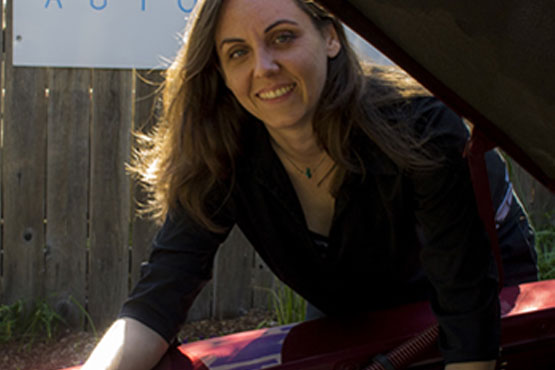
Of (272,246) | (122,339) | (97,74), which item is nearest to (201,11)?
(272,246)

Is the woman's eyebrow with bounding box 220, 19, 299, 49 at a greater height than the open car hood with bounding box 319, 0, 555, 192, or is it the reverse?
the woman's eyebrow with bounding box 220, 19, 299, 49

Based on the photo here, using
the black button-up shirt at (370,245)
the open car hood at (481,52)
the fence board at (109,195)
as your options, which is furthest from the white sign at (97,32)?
the open car hood at (481,52)

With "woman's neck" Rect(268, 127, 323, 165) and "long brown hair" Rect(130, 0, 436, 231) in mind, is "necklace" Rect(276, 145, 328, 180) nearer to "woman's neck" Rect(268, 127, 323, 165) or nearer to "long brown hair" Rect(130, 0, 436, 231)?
"woman's neck" Rect(268, 127, 323, 165)

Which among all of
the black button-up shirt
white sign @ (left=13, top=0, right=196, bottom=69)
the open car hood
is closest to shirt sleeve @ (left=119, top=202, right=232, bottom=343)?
the black button-up shirt

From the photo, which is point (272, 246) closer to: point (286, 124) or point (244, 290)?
point (286, 124)

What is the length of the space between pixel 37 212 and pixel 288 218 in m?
1.72

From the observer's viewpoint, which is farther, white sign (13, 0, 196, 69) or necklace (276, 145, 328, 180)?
white sign (13, 0, 196, 69)

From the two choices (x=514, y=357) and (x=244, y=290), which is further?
(x=244, y=290)

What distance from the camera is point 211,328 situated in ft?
9.46

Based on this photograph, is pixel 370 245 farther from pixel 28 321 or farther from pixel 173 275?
pixel 28 321

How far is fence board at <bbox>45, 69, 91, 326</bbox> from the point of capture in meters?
2.75

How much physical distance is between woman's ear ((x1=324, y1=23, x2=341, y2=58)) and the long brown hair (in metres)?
0.01

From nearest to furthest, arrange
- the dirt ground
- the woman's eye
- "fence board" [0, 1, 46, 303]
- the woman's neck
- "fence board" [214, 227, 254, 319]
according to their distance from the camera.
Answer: the woman's eye → the woman's neck → the dirt ground → "fence board" [0, 1, 46, 303] → "fence board" [214, 227, 254, 319]

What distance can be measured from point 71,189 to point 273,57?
1797 millimetres
